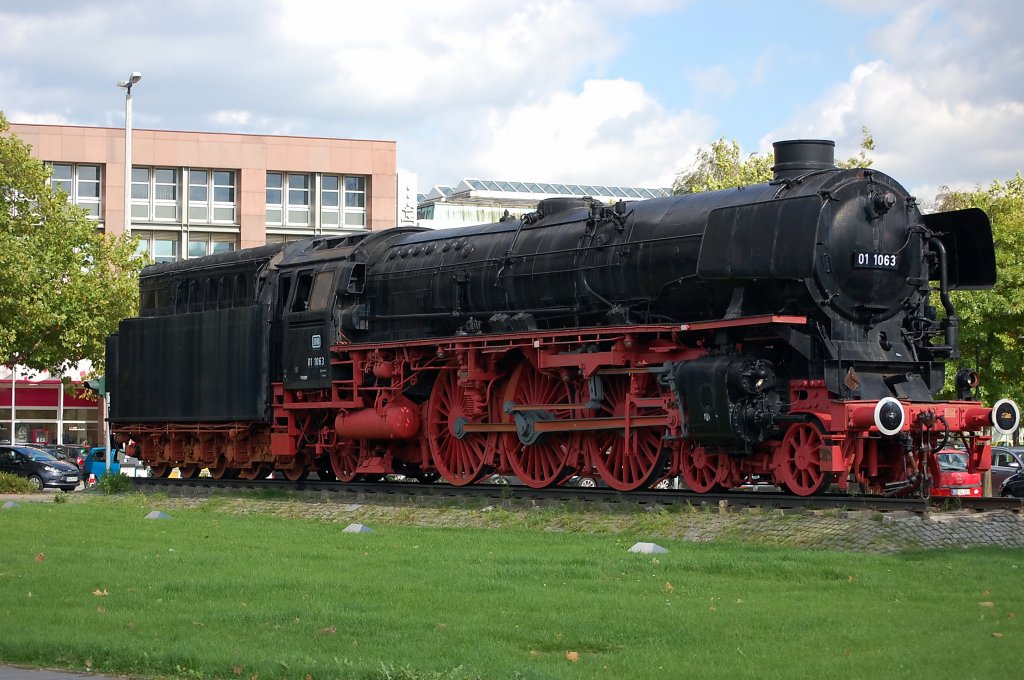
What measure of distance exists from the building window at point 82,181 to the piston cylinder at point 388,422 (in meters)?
41.9

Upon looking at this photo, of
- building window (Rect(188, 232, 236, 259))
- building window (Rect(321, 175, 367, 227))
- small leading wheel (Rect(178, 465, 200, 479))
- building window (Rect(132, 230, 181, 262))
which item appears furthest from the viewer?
building window (Rect(321, 175, 367, 227))

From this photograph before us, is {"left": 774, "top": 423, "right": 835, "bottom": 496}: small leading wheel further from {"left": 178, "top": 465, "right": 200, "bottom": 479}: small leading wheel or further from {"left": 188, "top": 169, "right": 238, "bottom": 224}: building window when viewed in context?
{"left": 188, "top": 169, "right": 238, "bottom": 224}: building window

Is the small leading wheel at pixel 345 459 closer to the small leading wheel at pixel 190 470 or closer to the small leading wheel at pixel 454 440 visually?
the small leading wheel at pixel 454 440

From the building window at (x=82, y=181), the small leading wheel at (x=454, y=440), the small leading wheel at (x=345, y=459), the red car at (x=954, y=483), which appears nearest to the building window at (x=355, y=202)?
the building window at (x=82, y=181)

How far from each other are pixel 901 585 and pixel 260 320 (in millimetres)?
16104

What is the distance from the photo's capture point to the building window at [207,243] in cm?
6238

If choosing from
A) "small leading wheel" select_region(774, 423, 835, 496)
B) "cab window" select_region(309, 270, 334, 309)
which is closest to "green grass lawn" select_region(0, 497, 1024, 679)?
"small leading wheel" select_region(774, 423, 835, 496)

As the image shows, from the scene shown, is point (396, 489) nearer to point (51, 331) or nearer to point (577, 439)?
point (577, 439)

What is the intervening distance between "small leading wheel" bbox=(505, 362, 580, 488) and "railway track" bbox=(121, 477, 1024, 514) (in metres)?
0.45

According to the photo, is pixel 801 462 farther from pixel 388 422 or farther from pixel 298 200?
pixel 298 200

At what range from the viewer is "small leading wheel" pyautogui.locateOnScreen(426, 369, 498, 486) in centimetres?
2217

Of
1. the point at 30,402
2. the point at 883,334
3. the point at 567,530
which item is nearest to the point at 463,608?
the point at 567,530

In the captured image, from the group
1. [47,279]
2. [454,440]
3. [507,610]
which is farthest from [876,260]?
[47,279]

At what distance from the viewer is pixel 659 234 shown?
19.5 meters
